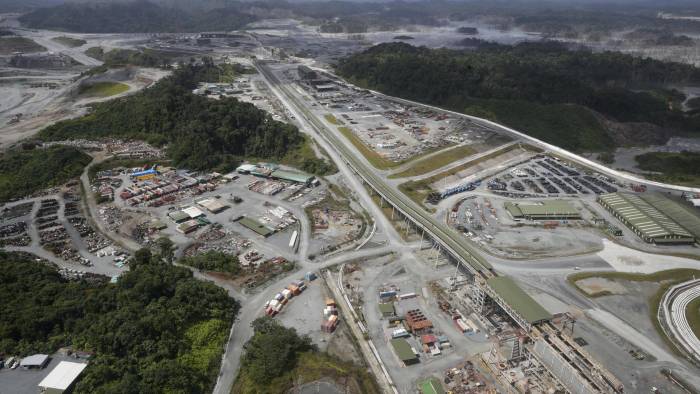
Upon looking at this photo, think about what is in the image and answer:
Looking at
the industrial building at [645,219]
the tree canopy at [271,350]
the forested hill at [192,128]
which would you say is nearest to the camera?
the tree canopy at [271,350]

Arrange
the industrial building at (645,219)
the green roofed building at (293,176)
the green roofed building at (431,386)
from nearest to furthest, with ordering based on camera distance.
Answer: the green roofed building at (431,386), the industrial building at (645,219), the green roofed building at (293,176)

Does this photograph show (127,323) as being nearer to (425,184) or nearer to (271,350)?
(271,350)

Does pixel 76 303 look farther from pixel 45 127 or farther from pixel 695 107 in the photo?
pixel 695 107

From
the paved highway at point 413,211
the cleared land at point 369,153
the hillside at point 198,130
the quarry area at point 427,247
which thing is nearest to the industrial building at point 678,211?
the quarry area at point 427,247

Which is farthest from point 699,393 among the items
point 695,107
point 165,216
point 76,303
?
point 695,107

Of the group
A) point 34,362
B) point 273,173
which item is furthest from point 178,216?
point 34,362

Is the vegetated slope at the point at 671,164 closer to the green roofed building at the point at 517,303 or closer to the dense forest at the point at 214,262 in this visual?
the green roofed building at the point at 517,303

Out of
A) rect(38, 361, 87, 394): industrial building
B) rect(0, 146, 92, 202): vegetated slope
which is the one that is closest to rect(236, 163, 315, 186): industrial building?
rect(0, 146, 92, 202): vegetated slope
